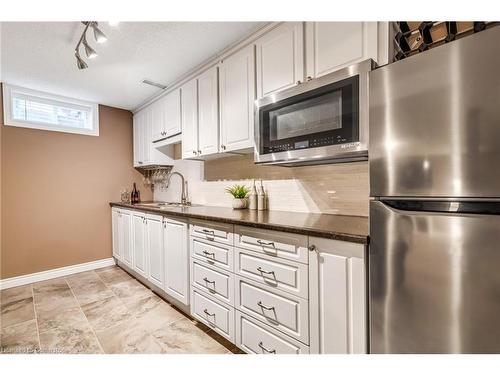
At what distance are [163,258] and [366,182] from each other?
197 cm

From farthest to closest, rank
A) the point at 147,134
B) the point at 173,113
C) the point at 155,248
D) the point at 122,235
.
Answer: the point at 147,134, the point at 122,235, the point at 173,113, the point at 155,248

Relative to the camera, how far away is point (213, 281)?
5.98 feet

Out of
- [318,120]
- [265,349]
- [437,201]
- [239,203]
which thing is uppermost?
[318,120]

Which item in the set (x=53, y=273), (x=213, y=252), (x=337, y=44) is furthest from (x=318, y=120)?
(x=53, y=273)

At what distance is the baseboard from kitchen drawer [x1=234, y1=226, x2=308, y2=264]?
115 inches

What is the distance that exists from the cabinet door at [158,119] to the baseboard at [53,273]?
198cm

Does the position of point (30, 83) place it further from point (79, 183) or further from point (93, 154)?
point (79, 183)

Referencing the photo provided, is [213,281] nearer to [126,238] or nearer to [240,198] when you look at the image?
[240,198]

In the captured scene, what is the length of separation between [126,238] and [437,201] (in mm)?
3311

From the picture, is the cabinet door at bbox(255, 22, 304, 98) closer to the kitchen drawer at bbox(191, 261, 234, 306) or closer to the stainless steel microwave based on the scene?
the stainless steel microwave

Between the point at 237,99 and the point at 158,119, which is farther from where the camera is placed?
the point at 158,119

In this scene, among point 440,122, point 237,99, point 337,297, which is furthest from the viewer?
point 237,99

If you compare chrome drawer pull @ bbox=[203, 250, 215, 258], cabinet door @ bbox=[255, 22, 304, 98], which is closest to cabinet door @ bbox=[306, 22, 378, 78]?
cabinet door @ bbox=[255, 22, 304, 98]
